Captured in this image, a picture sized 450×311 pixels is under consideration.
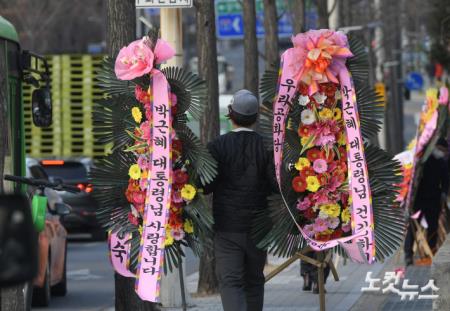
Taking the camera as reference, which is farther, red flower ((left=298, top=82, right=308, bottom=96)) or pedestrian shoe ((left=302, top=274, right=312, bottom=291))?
pedestrian shoe ((left=302, top=274, right=312, bottom=291))

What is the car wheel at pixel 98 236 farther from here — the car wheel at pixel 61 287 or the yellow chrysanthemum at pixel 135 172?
the yellow chrysanthemum at pixel 135 172

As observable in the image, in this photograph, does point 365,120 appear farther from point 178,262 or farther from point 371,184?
point 178,262

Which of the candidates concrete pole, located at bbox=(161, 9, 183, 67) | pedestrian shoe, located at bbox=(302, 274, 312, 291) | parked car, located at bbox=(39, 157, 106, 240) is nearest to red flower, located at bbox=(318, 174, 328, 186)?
concrete pole, located at bbox=(161, 9, 183, 67)

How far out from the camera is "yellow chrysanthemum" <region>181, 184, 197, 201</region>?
950 centimetres

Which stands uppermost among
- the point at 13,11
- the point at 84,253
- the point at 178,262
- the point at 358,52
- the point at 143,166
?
the point at 13,11

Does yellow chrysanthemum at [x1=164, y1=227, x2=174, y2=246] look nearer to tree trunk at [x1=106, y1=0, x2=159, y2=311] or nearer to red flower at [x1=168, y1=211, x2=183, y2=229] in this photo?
red flower at [x1=168, y1=211, x2=183, y2=229]

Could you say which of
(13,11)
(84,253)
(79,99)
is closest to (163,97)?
(84,253)

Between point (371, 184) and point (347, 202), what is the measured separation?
246mm

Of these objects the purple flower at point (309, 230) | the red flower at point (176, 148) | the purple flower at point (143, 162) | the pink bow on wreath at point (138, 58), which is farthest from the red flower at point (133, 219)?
the purple flower at point (309, 230)

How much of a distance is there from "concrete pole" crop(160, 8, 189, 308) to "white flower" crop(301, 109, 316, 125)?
10.8 ft

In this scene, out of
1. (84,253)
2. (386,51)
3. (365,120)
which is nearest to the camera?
(365,120)

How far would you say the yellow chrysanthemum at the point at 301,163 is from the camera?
9898 mm

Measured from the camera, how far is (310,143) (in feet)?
32.4

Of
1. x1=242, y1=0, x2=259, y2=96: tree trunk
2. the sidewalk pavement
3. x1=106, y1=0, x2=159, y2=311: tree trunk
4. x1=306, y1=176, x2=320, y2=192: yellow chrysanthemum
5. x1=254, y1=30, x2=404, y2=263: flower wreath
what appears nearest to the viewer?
x1=254, y1=30, x2=404, y2=263: flower wreath
